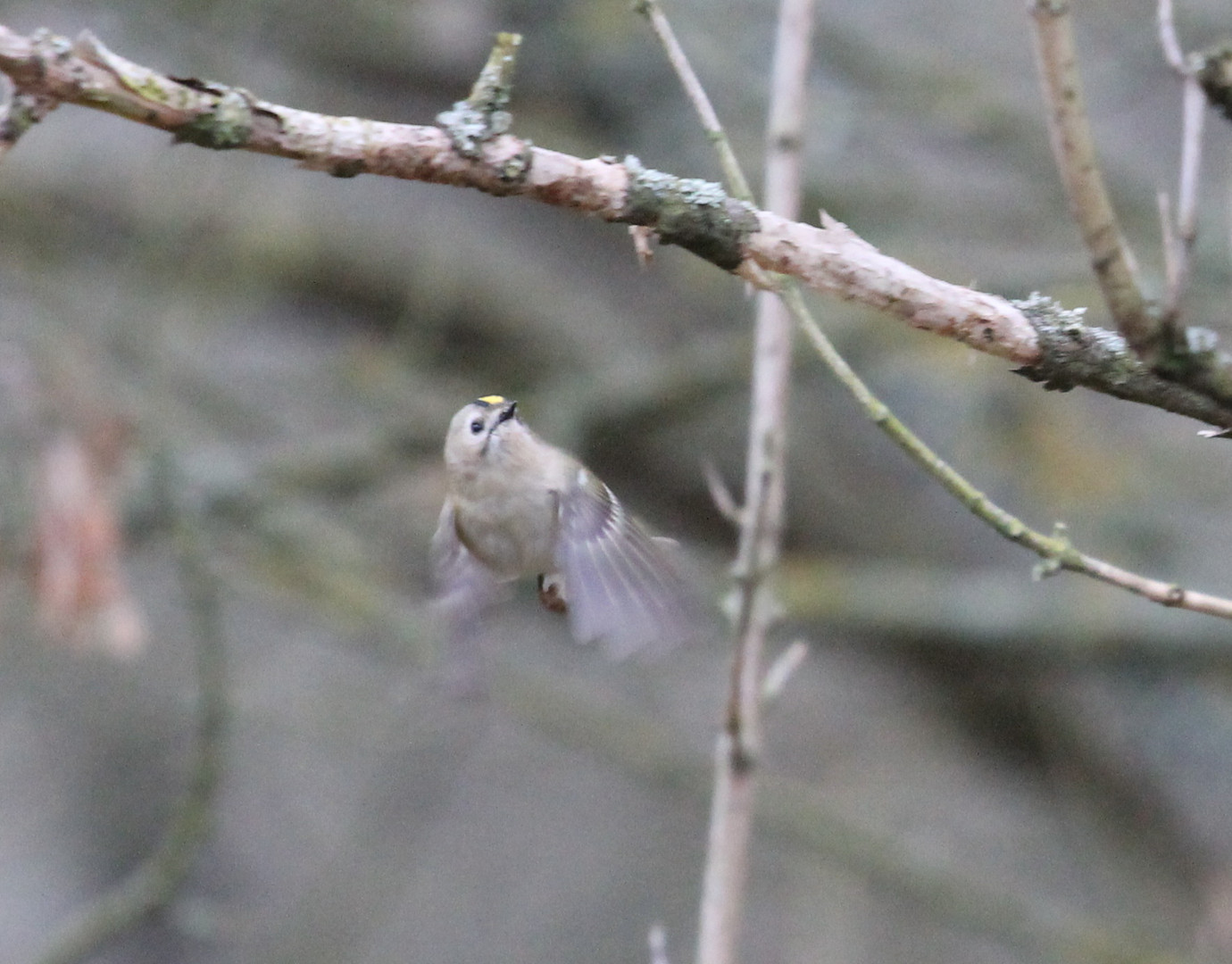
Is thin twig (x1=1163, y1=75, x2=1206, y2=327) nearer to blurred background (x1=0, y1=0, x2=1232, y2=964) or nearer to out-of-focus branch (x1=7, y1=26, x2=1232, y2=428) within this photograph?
out-of-focus branch (x1=7, y1=26, x2=1232, y2=428)

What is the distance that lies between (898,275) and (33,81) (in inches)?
30.3

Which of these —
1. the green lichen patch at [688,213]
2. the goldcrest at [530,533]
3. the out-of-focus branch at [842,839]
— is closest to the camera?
the green lichen patch at [688,213]

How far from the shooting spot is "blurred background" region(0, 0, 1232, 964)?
4.32 metres

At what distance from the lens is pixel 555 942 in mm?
5539

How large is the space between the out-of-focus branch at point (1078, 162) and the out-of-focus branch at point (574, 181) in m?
0.16

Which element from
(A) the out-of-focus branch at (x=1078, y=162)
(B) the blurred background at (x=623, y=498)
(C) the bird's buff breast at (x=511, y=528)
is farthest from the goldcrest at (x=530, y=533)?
(B) the blurred background at (x=623, y=498)

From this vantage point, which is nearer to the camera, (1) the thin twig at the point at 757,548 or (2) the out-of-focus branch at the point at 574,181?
(2) the out-of-focus branch at the point at 574,181

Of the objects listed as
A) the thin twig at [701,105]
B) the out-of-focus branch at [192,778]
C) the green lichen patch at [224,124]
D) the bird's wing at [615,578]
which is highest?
the thin twig at [701,105]

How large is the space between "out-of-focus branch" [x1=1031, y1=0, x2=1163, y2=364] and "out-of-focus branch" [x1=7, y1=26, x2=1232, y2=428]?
6.3 inches

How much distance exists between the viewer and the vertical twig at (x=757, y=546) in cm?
228

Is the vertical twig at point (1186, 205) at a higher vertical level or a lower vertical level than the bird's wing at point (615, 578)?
higher

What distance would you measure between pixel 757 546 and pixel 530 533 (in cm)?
36

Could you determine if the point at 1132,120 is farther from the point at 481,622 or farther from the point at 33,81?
the point at 33,81

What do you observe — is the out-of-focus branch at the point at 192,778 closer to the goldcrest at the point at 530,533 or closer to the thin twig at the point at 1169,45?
the goldcrest at the point at 530,533
